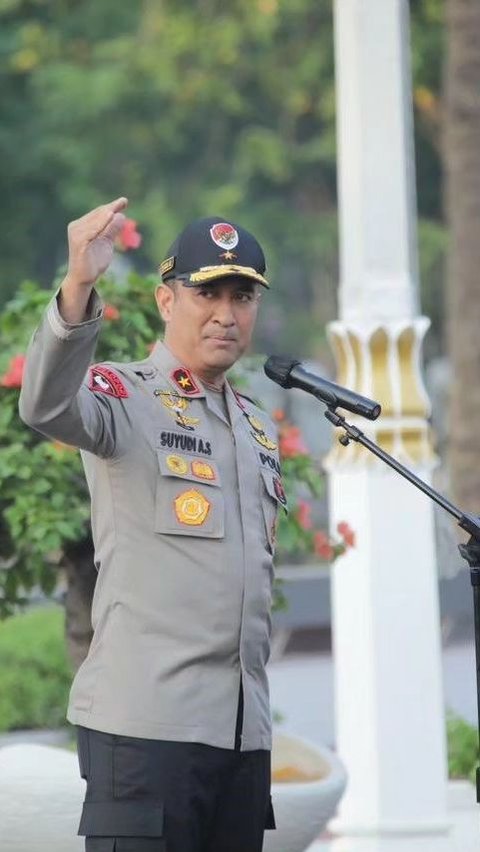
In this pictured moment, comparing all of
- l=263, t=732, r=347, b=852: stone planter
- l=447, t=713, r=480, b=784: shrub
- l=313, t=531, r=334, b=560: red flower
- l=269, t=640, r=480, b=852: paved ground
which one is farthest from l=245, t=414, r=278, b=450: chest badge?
l=447, t=713, r=480, b=784: shrub

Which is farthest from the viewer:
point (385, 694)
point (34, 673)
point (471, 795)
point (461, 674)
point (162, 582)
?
point (461, 674)

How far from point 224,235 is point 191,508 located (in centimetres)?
53

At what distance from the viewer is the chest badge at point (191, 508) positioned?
3.42 metres

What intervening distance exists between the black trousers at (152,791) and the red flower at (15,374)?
7.77 feet

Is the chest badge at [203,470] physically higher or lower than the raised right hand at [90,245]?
lower

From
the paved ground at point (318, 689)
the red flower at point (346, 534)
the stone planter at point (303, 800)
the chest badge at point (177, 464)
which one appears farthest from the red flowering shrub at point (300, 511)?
the chest badge at point (177, 464)

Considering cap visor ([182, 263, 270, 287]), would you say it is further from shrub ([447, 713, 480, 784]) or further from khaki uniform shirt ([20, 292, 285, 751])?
shrub ([447, 713, 480, 784])

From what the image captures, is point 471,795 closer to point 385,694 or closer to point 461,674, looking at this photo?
point 385,694

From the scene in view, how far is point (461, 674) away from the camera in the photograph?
40.6 ft

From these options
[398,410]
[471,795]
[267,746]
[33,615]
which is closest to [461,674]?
[33,615]

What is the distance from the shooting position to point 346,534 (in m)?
6.27

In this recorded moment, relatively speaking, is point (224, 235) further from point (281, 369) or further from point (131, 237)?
point (131, 237)

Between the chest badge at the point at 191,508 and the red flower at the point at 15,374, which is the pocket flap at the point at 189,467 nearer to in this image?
the chest badge at the point at 191,508

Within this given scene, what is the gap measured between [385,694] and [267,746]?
320cm
